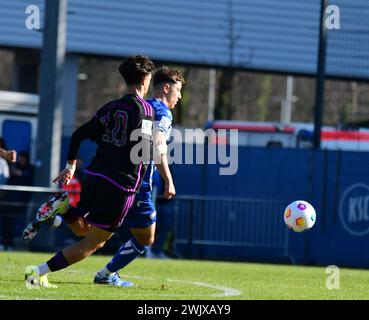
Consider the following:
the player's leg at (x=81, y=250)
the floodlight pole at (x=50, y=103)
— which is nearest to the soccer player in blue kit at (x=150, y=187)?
the player's leg at (x=81, y=250)

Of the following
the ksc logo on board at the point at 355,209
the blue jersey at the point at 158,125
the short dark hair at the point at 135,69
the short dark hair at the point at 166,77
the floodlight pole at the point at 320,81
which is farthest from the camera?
the floodlight pole at the point at 320,81

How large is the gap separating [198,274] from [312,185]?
7819 millimetres

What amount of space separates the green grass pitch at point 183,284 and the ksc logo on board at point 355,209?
5.76 metres

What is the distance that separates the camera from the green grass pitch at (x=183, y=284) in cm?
889

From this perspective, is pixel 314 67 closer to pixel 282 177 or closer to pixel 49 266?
pixel 282 177

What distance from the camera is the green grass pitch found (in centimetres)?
889

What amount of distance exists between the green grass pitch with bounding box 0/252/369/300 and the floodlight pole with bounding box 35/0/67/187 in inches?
179

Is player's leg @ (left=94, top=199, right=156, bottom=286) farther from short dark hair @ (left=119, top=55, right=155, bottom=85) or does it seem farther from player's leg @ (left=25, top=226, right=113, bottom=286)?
short dark hair @ (left=119, top=55, right=155, bottom=85)

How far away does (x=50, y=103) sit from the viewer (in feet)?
61.1

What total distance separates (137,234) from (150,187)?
0.47 m

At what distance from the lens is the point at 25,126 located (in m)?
20.6

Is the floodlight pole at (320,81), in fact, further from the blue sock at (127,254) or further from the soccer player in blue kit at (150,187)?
the blue sock at (127,254)

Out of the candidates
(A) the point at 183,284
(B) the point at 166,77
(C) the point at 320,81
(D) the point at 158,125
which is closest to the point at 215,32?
(C) the point at 320,81
